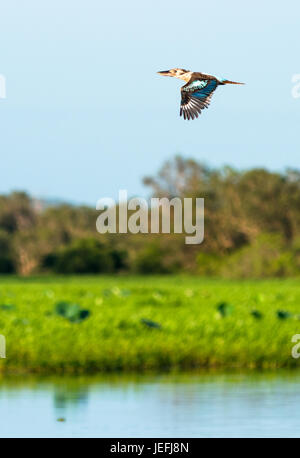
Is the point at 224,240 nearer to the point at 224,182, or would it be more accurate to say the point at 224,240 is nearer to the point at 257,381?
the point at 224,182

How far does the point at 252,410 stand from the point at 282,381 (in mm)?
2145

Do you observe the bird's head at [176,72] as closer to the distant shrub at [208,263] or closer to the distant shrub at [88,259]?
the distant shrub at [208,263]

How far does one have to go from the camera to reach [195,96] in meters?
5.88

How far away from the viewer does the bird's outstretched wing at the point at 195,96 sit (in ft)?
18.9

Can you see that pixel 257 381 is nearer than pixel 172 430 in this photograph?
No

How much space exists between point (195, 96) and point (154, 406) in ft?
20.2

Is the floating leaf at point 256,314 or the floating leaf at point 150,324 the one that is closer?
the floating leaf at point 150,324

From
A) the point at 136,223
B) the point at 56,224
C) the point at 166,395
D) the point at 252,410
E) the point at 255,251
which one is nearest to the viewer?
the point at 252,410

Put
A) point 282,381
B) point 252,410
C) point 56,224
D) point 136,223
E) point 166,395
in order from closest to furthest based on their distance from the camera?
point 252,410 < point 166,395 < point 282,381 < point 136,223 < point 56,224

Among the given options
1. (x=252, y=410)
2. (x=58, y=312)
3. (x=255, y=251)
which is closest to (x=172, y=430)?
(x=252, y=410)

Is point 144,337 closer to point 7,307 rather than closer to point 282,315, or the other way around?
Result: point 282,315

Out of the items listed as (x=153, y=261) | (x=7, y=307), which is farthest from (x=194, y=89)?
(x=153, y=261)

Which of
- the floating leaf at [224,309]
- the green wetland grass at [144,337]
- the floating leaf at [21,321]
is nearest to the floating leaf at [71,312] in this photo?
the green wetland grass at [144,337]

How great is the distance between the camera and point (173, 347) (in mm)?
14930
